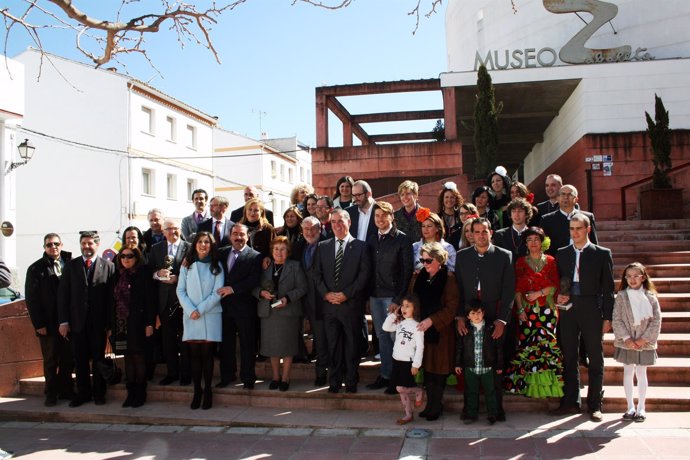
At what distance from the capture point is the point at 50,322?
675cm

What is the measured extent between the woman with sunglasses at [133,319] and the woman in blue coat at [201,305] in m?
0.45

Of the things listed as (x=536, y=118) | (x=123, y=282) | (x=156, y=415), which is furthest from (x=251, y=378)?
(x=536, y=118)

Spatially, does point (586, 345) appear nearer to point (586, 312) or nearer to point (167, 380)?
point (586, 312)

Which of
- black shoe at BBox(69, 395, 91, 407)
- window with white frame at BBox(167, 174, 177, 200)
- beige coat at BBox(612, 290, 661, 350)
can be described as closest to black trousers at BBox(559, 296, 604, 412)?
beige coat at BBox(612, 290, 661, 350)

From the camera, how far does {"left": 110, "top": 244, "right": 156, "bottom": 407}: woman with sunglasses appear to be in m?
6.45

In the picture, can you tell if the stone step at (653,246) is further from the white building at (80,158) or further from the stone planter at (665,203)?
the white building at (80,158)

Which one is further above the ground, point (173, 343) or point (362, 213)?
point (362, 213)

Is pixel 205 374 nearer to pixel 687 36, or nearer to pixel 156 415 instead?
pixel 156 415

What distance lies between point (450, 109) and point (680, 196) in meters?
6.01

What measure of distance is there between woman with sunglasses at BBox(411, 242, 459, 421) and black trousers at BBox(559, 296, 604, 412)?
1066 mm

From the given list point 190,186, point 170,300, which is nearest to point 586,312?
point 170,300

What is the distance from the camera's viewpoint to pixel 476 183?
45.7ft

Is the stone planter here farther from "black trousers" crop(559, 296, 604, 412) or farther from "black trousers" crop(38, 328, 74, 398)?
"black trousers" crop(38, 328, 74, 398)

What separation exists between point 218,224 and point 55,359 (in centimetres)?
239
